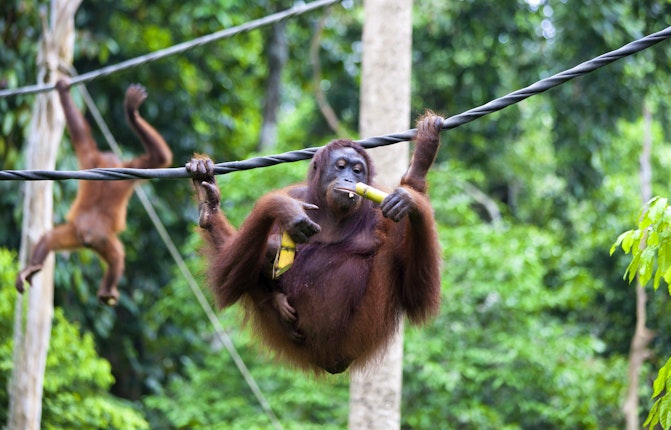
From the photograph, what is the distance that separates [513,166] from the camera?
12.7 meters

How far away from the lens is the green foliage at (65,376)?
7234mm

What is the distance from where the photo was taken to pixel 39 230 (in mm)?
6699

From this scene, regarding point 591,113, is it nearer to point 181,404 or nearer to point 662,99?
point 662,99

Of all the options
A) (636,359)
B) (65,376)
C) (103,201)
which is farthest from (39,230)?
(636,359)

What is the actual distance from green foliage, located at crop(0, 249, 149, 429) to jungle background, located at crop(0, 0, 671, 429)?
0.7 inches

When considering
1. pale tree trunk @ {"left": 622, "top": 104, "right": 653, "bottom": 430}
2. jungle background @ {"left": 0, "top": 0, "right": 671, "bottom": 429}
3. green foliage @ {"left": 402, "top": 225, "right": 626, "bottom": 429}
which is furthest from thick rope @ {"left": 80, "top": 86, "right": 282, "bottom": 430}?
pale tree trunk @ {"left": 622, "top": 104, "right": 653, "bottom": 430}

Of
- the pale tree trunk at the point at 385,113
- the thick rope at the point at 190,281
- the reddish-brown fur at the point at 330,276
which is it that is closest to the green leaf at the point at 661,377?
the reddish-brown fur at the point at 330,276

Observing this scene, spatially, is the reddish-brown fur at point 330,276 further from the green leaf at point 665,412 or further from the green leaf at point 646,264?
the green leaf at point 665,412

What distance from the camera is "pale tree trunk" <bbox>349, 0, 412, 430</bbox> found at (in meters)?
6.21

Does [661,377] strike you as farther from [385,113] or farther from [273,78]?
[273,78]

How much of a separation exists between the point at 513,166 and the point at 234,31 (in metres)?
7.34

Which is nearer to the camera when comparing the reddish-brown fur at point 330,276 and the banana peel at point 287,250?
the banana peel at point 287,250

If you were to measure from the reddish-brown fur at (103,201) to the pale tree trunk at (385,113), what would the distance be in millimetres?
1594

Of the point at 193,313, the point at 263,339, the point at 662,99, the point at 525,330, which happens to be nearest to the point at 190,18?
the point at 193,313
